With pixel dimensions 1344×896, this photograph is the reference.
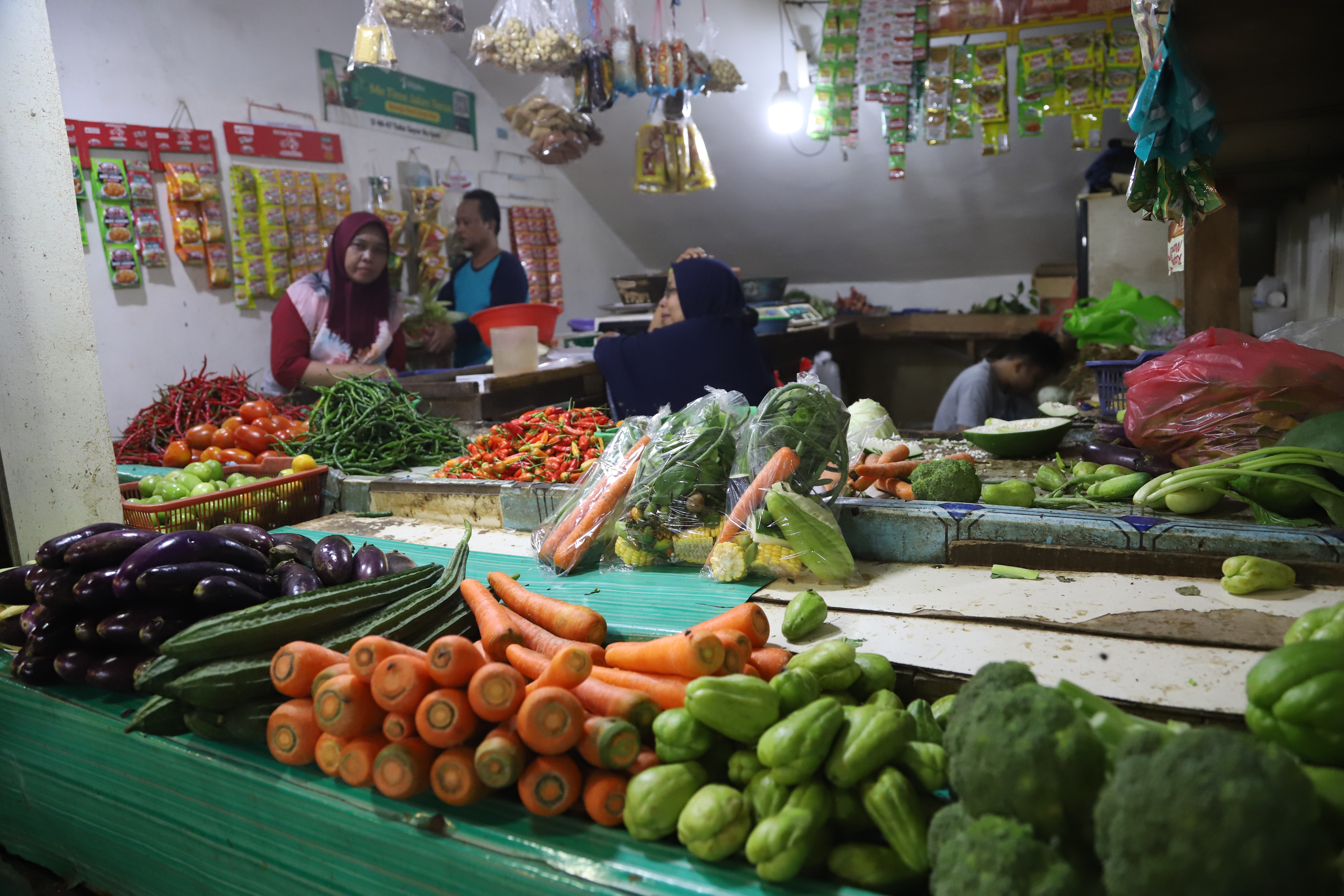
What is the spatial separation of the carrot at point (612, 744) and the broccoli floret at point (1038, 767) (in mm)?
493

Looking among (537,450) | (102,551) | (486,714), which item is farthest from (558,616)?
(537,450)

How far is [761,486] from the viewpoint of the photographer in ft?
7.00

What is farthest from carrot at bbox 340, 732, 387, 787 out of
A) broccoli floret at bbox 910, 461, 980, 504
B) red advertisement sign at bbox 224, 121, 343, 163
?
red advertisement sign at bbox 224, 121, 343, 163

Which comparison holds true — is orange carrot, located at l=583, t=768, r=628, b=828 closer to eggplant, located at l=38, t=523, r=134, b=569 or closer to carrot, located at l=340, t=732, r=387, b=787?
carrot, located at l=340, t=732, r=387, b=787

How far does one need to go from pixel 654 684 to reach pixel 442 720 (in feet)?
1.19

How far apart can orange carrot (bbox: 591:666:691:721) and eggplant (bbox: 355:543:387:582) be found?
0.71m

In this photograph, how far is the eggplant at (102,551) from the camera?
1.83 meters

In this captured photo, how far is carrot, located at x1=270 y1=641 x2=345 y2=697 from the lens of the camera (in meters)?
1.43

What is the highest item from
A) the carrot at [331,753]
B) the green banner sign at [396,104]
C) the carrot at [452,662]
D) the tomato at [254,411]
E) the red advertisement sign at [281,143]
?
the green banner sign at [396,104]

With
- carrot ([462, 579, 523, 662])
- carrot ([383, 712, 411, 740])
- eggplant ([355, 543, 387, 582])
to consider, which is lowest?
carrot ([383, 712, 411, 740])

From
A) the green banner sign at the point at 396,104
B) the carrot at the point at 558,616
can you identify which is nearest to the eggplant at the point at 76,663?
the carrot at the point at 558,616

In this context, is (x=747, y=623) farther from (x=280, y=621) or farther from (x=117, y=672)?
(x=117, y=672)

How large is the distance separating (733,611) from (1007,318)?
7218 mm

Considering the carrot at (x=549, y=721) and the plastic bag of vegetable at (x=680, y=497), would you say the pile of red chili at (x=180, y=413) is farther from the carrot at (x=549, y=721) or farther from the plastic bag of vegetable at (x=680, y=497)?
the carrot at (x=549, y=721)
